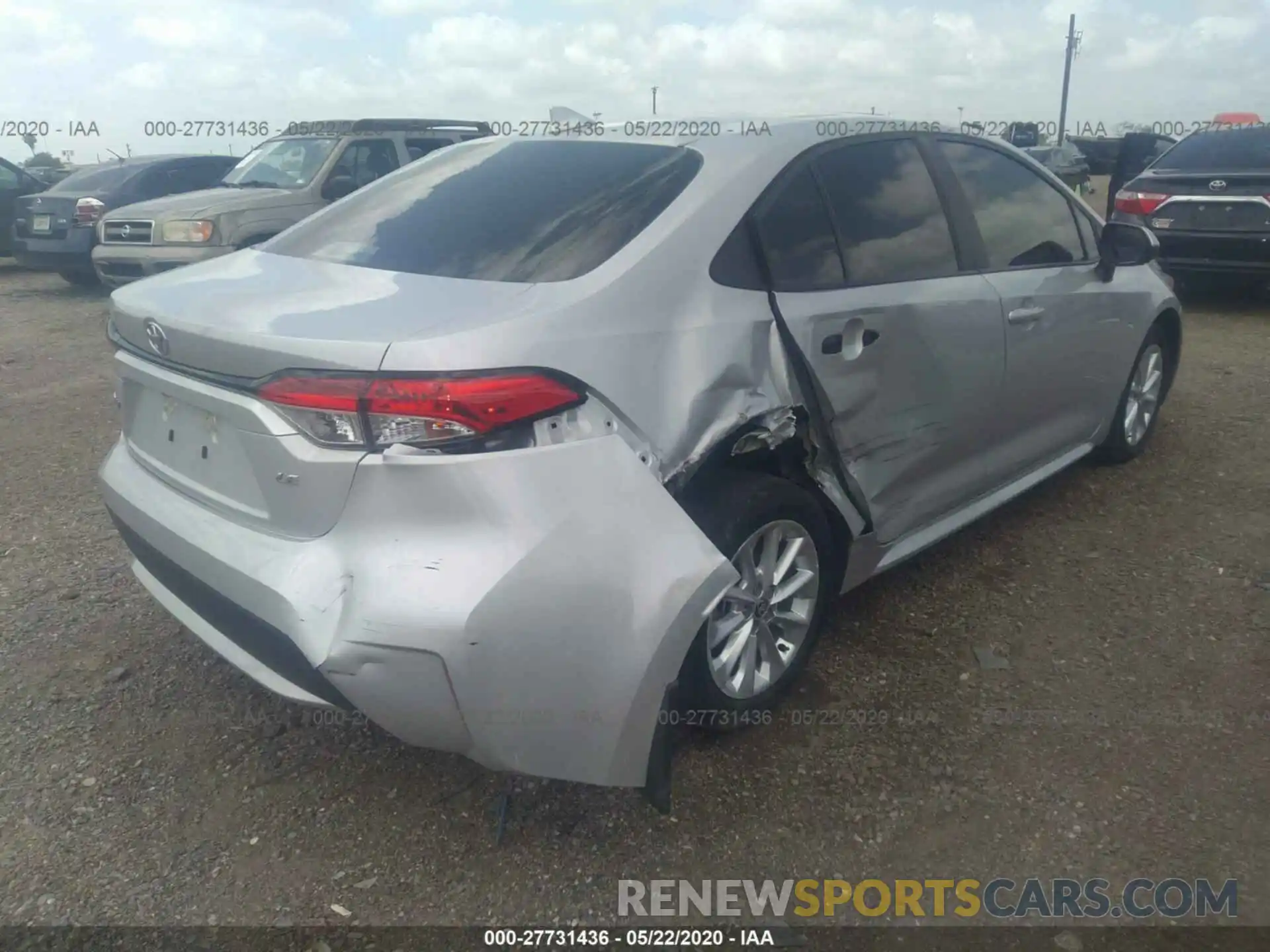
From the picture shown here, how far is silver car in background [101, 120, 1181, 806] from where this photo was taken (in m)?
2.06

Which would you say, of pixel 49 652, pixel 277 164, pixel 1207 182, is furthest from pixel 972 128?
pixel 277 164

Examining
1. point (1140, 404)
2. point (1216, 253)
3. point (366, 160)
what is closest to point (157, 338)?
point (1140, 404)

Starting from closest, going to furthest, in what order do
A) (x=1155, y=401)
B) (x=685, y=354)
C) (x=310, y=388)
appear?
1. (x=310, y=388)
2. (x=685, y=354)
3. (x=1155, y=401)

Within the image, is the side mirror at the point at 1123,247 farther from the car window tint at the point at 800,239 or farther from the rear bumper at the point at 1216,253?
the rear bumper at the point at 1216,253

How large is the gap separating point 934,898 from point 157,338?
2.27 meters

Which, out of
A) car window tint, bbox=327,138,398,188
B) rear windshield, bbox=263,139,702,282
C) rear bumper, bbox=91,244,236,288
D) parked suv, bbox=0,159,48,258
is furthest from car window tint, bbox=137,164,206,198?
rear windshield, bbox=263,139,702,282

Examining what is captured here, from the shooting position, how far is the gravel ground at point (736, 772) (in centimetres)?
234

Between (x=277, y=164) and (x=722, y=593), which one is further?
(x=277, y=164)

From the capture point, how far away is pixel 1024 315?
367 cm

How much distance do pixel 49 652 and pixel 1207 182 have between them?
29.3ft

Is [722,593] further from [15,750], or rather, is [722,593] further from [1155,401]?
[1155,401]

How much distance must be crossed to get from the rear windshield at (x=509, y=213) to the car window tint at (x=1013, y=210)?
130 centimetres

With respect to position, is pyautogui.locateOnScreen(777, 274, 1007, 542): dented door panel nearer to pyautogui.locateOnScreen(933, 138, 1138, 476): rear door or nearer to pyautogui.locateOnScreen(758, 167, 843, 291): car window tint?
pyautogui.locateOnScreen(758, 167, 843, 291): car window tint

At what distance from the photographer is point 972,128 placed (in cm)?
381
